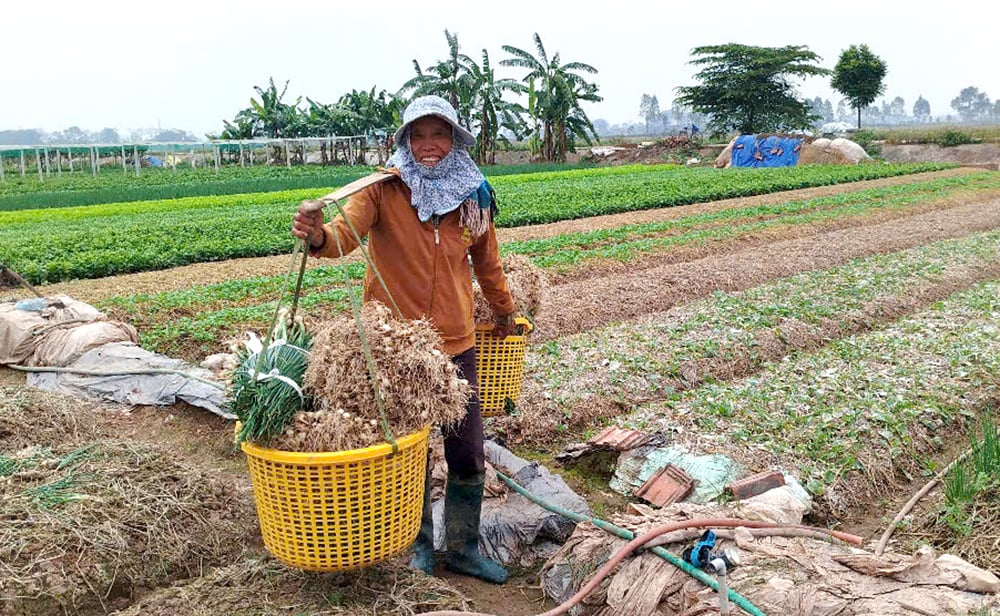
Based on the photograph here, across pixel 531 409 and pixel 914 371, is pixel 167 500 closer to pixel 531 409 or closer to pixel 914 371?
pixel 531 409

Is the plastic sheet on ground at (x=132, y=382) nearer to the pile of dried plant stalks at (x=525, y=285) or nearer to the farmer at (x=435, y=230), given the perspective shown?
the pile of dried plant stalks at (x=525, y=285)

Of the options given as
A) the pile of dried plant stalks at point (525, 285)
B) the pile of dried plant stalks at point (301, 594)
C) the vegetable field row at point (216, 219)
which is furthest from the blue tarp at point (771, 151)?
the pile of dried plant stalks at point (301, 594)

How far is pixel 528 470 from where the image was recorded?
4.37m

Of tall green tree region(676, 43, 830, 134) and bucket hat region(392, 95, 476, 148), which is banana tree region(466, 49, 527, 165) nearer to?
tall green tree region(676, 43, 830, 134)

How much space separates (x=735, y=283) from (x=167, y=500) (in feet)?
26.3

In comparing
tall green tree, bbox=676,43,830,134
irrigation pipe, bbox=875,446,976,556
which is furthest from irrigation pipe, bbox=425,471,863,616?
tall green tree, bbox=676,43,830,134

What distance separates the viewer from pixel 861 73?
4784cm

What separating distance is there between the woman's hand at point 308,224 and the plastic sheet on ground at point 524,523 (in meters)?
1.72

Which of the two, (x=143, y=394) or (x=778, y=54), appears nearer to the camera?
(x=143, y=394)

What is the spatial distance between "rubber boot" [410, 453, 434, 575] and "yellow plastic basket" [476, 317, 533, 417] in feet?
2.38

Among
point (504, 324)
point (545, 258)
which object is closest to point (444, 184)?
point (504, 324)

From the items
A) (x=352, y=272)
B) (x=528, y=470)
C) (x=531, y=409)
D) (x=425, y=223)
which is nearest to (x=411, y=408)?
(x=425, y=223)

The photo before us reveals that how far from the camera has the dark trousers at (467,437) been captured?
11.5 feet

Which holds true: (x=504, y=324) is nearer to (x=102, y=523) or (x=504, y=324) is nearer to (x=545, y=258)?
(x=102, y=523)
